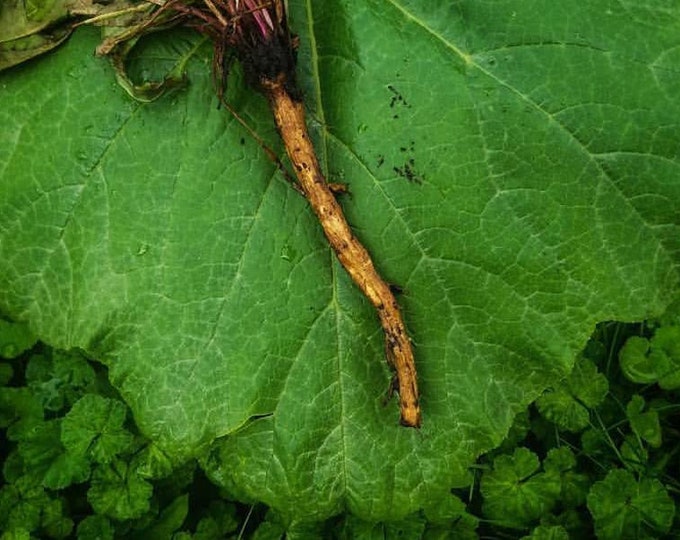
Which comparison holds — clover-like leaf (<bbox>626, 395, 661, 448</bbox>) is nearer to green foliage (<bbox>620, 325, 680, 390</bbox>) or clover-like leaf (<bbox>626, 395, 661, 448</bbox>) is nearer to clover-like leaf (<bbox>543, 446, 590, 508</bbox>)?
green foliage (<bbox>620, 325, 680, 390</bbox>)

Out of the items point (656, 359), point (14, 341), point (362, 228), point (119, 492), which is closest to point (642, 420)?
point (656, 359)

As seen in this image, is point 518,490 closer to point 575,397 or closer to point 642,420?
point 575,397

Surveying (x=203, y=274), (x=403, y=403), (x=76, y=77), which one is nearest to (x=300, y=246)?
(x=203, y=274)

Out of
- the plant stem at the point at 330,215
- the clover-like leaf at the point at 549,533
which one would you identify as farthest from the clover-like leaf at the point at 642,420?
the plant stem at the point at 330,215

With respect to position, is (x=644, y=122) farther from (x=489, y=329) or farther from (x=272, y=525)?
(x=272, y=525)

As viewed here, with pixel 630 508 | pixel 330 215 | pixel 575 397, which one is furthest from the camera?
pixel 575 397

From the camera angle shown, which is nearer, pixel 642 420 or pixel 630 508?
pixel 630 508
